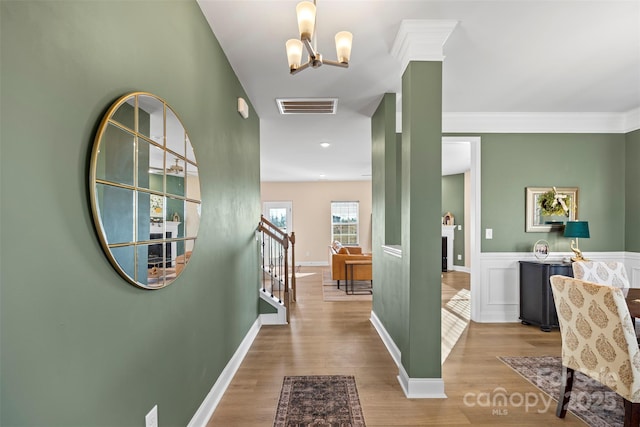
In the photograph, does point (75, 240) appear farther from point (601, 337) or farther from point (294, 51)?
point (601, 337)

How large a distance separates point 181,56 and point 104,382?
159 cm

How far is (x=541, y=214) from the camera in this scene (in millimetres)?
4129

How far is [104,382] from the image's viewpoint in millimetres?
1092

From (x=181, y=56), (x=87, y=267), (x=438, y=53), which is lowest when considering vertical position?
(x=87, y=267)

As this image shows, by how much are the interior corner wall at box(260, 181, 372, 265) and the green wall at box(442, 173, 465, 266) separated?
2.46 metres

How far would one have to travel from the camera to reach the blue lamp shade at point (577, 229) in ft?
12.4

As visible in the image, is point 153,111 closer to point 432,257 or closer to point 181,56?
point 181,56

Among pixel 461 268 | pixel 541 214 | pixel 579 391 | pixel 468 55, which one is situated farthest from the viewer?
pixel 461 268

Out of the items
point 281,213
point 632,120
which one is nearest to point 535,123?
point 632,120

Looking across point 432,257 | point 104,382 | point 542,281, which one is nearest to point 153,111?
point 104,382

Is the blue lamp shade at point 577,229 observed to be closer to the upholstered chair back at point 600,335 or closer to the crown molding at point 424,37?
the upholstered chair back at point 600,335

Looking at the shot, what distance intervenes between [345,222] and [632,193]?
6.88 meters

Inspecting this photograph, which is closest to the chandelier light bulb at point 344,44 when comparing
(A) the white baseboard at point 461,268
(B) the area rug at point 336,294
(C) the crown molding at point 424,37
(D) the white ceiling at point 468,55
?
(D) the white ceiling at point 468,55

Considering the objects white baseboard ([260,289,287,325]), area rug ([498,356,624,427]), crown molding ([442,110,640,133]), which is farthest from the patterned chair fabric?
white baseboard ([260,289,287,325])
